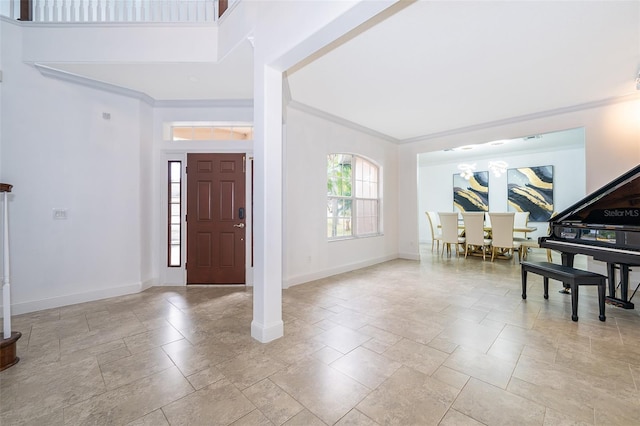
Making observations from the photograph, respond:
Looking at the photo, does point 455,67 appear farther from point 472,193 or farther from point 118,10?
point 472,193

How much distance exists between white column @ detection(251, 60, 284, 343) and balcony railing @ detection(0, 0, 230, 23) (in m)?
1.57

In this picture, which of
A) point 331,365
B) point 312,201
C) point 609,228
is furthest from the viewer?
point 312,201

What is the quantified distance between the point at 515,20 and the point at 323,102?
2.48m

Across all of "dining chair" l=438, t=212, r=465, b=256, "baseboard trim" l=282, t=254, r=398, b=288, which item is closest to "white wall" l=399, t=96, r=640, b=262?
"dining chair" l=438, t=212, r=465, b=256

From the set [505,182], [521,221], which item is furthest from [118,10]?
[505,182]

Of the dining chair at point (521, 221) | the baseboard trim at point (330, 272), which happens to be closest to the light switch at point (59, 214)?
the baseboard trim at point (330, 272)

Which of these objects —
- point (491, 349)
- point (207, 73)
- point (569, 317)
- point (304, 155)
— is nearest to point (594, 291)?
point (569, 317)

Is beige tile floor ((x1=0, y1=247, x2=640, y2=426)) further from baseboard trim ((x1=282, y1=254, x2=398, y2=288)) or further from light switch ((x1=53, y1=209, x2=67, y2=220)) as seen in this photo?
light switch ((x1=53, y1=209, x2=67, y2=220))

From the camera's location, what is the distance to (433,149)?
5930mm

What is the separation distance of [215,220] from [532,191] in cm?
813

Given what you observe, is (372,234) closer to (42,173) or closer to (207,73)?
(207,73)

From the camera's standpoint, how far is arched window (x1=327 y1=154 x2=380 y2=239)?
198 inches

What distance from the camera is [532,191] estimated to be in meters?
7.31

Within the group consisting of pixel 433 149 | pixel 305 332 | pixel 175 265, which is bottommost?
pixel 305 332
